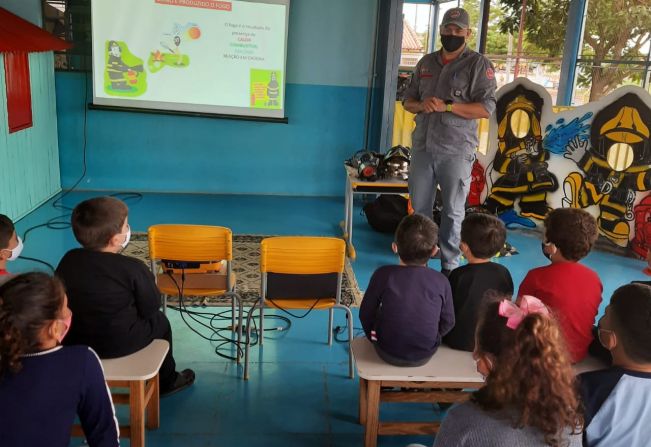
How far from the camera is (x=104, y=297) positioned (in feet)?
6.93

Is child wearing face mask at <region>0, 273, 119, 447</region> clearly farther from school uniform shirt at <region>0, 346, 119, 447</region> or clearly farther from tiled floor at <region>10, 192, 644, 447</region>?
tiled floor at <region>10, 192, 644, 447</region>

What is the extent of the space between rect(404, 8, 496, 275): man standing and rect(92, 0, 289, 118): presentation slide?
2.56m

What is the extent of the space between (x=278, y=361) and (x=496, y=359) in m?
1.89

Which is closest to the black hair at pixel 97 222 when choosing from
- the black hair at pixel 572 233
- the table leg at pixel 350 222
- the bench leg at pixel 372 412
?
the bench leg at pixel 372 412

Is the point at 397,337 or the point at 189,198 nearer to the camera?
the point at 397,337

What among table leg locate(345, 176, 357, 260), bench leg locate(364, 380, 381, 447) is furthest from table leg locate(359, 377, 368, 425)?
table leg locate(345, 176, 357, 260)

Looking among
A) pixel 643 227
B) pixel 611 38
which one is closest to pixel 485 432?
pixel 643 227

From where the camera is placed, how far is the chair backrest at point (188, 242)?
2867mm

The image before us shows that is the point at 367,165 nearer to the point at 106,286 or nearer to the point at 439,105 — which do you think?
the point at 439,105

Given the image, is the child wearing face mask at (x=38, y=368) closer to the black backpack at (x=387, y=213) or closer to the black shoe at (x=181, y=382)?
the black shoe at (x=181, y=382)

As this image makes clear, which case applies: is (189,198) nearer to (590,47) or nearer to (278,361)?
(278,361)

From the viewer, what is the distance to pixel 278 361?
120 inches

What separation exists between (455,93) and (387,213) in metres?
1.72

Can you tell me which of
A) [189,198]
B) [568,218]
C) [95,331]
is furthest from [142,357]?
[189,198]
